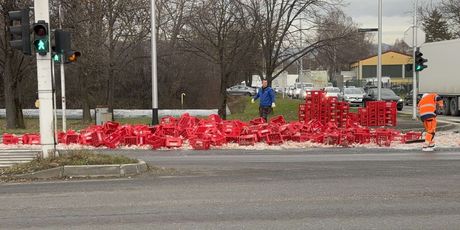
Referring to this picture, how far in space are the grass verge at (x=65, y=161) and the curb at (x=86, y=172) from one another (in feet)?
0.54

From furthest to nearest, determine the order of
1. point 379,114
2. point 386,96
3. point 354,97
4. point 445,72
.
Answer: point 354,97 < point 386,96 < point 445,72 < point 379,114

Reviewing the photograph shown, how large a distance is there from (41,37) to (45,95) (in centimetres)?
120

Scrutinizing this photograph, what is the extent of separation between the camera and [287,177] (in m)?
10.5

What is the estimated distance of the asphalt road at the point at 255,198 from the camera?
22.4 feet

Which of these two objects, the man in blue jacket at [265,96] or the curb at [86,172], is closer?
the curb at [86,172]

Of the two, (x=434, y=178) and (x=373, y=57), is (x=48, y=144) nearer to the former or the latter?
(x=434, y=178)

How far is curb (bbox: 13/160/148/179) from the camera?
10.8 m

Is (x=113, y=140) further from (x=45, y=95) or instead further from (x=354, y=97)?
(x=354, y=97)

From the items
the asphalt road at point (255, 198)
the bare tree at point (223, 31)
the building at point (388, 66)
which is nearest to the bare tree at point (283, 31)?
the bare tree at point (223, 31)

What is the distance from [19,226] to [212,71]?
4173cm

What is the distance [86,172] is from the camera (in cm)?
1093

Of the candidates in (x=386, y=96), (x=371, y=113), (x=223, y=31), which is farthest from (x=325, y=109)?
(x=386, y=96)

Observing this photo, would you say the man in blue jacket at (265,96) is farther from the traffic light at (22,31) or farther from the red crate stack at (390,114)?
the traffic light at (22,31)

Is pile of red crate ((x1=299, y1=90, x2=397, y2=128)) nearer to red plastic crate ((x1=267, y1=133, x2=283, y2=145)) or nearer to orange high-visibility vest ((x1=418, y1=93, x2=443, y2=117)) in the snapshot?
red plastic crate ((x1=267, y1=133, x2=283, y2=145))
